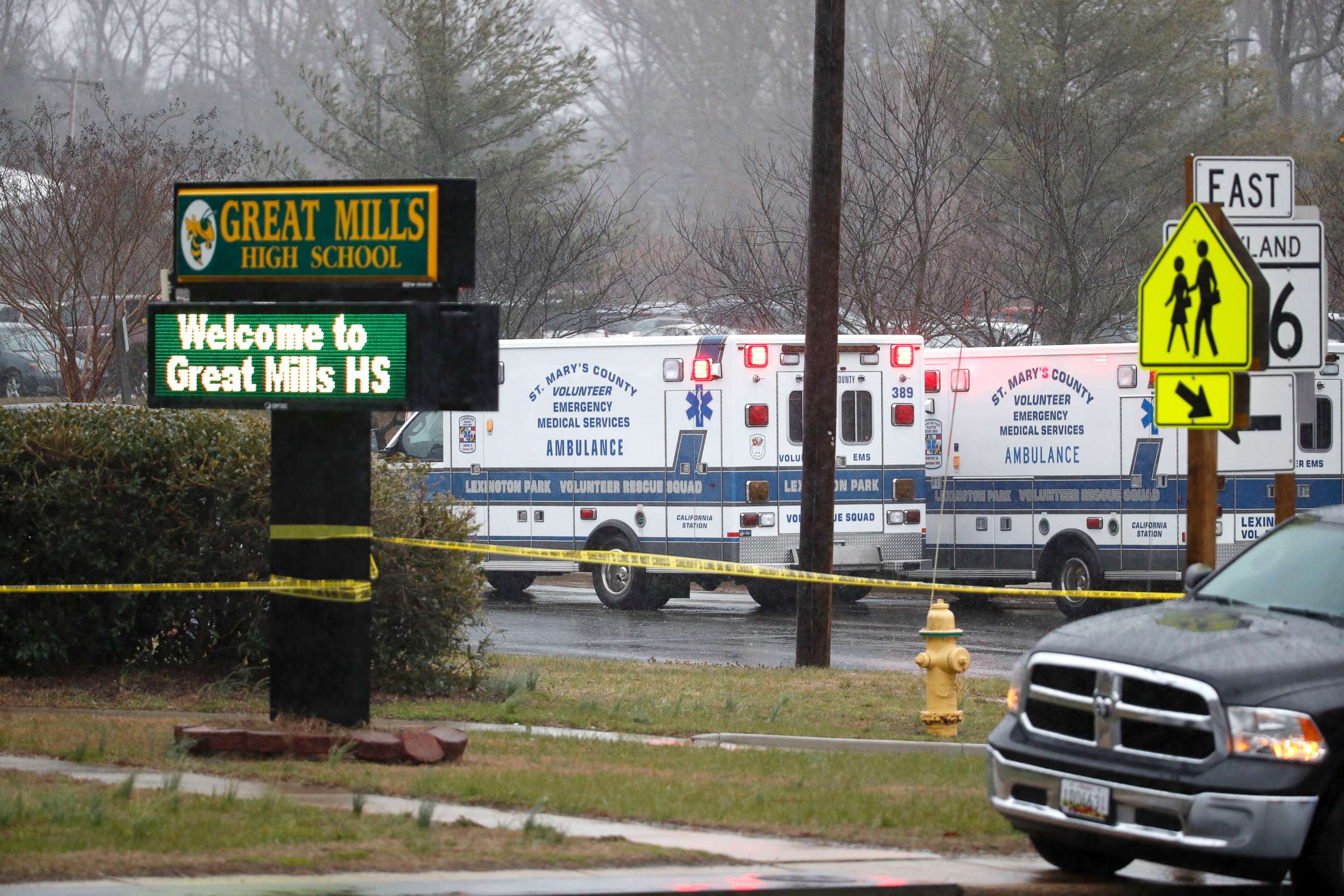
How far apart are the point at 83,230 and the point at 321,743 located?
18804 millimetres

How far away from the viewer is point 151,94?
70750 mm

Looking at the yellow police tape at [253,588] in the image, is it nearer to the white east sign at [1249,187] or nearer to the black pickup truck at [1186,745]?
the black pickup truck at [1186,745]

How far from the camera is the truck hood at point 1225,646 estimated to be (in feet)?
21.8

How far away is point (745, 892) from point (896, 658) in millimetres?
10467

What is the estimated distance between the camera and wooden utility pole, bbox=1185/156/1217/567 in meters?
9.21

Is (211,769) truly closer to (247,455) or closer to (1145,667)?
(247,455)

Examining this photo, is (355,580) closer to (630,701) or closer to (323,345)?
(323,345)

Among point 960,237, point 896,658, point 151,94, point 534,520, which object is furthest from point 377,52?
point 896,658

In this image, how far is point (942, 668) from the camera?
443 inches

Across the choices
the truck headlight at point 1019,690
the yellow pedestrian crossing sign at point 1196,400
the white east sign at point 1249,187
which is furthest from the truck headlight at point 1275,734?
the white east sign at point 1249,187

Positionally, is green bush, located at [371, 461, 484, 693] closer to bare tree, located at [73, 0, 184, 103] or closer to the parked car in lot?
the parked car in lot

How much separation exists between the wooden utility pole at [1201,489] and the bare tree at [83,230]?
18.3 meters

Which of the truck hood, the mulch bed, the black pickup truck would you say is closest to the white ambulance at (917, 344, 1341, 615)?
the mulch bed

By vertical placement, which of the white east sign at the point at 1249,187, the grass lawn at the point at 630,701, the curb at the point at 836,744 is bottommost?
the curb at the point at 836,744
